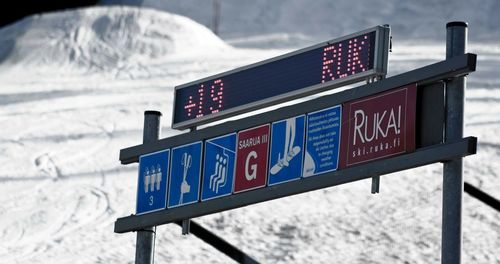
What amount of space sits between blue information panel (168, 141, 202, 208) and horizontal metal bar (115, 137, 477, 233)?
91 mm

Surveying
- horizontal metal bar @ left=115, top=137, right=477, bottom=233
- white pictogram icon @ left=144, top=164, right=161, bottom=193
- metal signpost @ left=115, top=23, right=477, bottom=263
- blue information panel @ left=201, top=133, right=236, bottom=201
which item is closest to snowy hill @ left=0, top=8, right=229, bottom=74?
white pictogram icon @ left=144, top=164, right=161, bottom=193

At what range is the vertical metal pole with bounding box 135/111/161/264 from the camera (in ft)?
37.5

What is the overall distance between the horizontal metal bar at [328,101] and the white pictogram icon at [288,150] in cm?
8

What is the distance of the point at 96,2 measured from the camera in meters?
32.2

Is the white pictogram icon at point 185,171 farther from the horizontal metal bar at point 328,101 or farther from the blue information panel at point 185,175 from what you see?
the horizontal metal bar at point 328,101

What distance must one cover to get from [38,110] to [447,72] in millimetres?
13259

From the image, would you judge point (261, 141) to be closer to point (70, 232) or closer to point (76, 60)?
point (70, 232)

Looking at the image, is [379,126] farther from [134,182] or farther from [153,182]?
[134,182]

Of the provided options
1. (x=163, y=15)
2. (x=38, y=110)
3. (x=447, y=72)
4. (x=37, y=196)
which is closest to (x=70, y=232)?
(x=37, y=196)

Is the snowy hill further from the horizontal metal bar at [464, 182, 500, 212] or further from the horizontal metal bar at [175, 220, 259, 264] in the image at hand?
the horizontal metal bar at [175, 220, 259, 264]

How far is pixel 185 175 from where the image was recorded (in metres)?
11.1

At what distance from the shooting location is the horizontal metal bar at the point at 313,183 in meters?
9.19

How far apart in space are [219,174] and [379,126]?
69.0 inches

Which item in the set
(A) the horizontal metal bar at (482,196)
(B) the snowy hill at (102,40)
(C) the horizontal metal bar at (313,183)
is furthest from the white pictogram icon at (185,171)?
(B) the snowy hill at (102,40)
